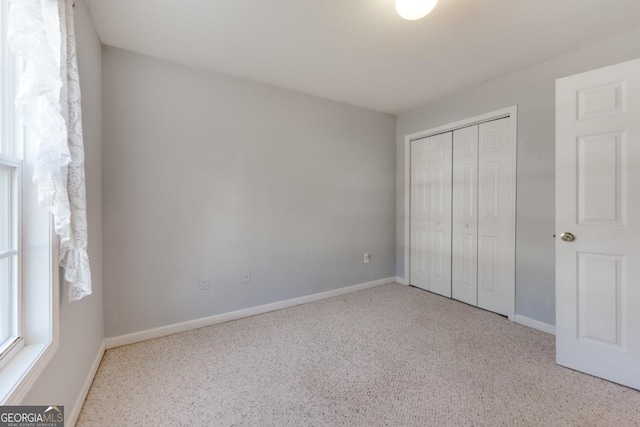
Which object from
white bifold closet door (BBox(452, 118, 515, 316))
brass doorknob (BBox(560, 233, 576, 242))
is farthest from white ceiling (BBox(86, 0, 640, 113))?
brass doorknob (BBox(560, 233, 576, 242))

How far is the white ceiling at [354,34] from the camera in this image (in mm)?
1710

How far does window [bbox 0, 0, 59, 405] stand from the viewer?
1.02 metres

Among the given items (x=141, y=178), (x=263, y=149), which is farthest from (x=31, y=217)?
(x=263, y=149)

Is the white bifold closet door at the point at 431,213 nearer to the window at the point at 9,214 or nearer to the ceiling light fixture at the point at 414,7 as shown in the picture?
the ceiling light fixture at the point at 414,7

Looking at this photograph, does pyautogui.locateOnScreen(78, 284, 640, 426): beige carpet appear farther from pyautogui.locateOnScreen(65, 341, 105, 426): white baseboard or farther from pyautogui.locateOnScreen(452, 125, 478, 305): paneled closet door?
pyautogui.locateOnScreen(452, 125, 478, 305): paneled closet door

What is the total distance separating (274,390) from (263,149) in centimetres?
208

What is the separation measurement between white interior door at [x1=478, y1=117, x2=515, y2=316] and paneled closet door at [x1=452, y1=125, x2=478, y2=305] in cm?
6

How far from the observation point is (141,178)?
7.19 feet

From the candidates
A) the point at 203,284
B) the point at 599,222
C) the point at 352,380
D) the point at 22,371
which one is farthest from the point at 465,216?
the point at 22,371

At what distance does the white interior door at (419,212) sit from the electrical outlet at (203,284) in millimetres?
2573

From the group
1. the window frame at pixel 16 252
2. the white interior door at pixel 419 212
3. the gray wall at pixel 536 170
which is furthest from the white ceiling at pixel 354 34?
the window frame at pixel 16 252

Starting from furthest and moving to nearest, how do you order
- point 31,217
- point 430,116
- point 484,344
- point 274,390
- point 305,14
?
point 430,116 < point 484,344 < point 305,14 < point 274,390 < point 31,217

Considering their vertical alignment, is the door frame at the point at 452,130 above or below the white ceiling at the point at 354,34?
below

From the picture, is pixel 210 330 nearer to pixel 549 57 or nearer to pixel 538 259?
pixel 538 259
